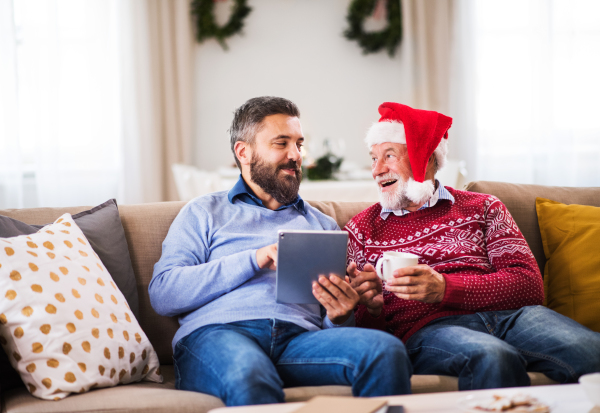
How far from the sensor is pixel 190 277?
140 cm

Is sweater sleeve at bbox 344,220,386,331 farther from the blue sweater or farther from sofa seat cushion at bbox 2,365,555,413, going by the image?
sofa seat cushion at bbox 2,365,555,413

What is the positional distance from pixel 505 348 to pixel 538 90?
3808mm

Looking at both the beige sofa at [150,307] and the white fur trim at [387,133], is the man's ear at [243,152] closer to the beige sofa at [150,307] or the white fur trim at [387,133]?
the beige sofa at [150,307]

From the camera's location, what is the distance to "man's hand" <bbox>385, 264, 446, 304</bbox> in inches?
52.7

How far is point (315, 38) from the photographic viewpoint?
190 inches

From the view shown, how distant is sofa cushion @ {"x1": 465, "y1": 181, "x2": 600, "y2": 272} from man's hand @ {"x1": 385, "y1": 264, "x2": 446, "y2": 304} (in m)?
0.57

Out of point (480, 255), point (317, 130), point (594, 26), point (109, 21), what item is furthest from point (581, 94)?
point (109, 21)

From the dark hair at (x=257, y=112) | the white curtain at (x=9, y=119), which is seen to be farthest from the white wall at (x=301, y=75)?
the dark hair at (x=257, y=112)

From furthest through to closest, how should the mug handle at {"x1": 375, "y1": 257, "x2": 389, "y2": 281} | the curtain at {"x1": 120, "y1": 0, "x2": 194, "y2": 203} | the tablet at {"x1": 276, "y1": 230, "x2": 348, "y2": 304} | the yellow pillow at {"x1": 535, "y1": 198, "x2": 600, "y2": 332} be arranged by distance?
the curtain at {"x1": 120, "y1": 0, "x2": 194, "y2": 203}
the yellow pillow at {"x1": 535, "y1": 198, "x2": 600, "y2": 332}
the mug handle at {"x1": 375, "y1": 257, "x2": 389, "y2": 281}
the tablet at {"x1": 276, "y1": 230, "x2": 348, "y2": 304}

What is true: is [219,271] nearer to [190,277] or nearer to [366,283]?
[190,277]

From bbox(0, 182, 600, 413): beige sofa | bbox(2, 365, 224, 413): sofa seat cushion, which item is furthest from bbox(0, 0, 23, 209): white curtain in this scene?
bbox(2, 365, 224, 413): sofa seat cushion

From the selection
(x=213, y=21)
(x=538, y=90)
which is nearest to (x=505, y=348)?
(x=538, y=90)

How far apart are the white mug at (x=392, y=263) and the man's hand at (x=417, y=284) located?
11 millimetres

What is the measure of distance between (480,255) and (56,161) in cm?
338
